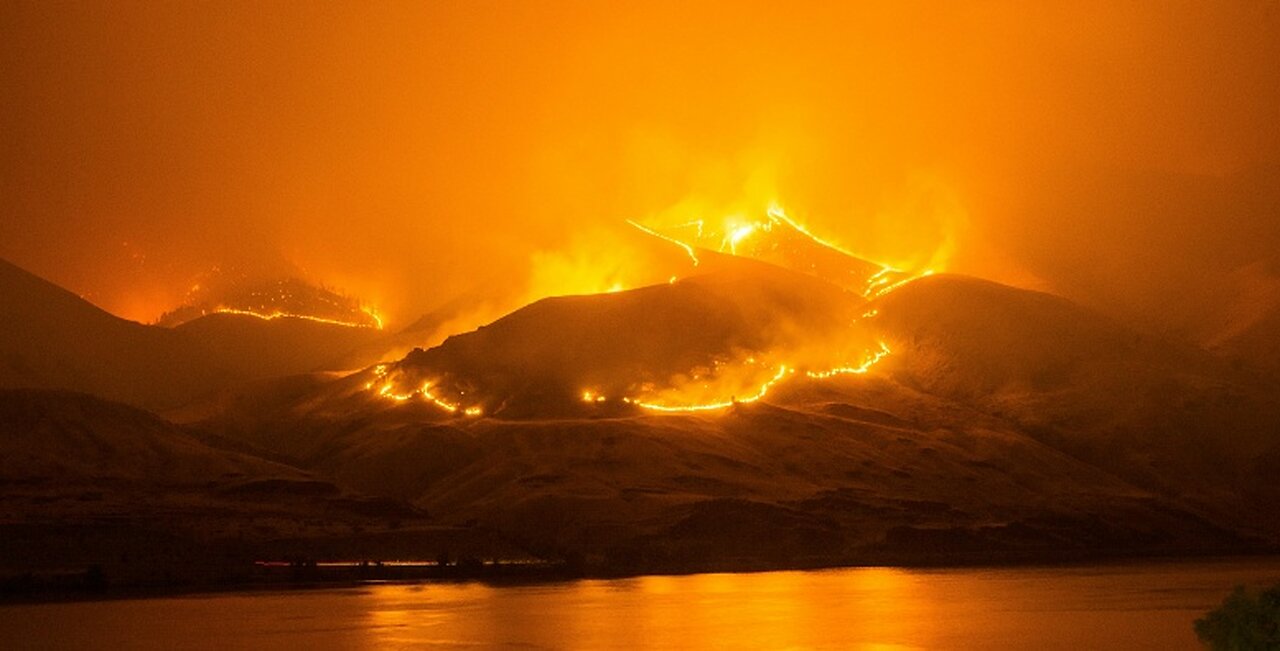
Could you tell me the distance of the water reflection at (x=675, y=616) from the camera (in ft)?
250

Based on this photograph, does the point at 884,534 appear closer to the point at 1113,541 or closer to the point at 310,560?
the point at 1113,541

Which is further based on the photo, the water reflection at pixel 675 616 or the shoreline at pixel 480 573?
the shoreline at pixel 480 573

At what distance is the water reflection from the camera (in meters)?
76.2

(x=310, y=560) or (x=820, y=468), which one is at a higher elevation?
(x=820, y=468)

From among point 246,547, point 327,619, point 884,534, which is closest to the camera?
point 327,619

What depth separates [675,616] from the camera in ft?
296

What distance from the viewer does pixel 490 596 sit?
109250 millimetres

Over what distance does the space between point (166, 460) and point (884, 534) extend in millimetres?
78343

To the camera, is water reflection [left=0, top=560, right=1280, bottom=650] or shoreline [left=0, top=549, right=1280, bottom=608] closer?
water reflection [left=0, top=560, right=1280, bottom=650]

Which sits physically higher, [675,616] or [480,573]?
[480,573]

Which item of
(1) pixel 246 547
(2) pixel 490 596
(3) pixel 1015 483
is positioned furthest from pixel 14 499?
(3) pixel 1015 483

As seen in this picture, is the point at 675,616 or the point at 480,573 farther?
the point at 480,573

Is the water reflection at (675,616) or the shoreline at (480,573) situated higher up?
the shoreline at (480,573)

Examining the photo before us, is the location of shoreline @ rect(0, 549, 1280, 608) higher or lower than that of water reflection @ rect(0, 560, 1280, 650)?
higher
